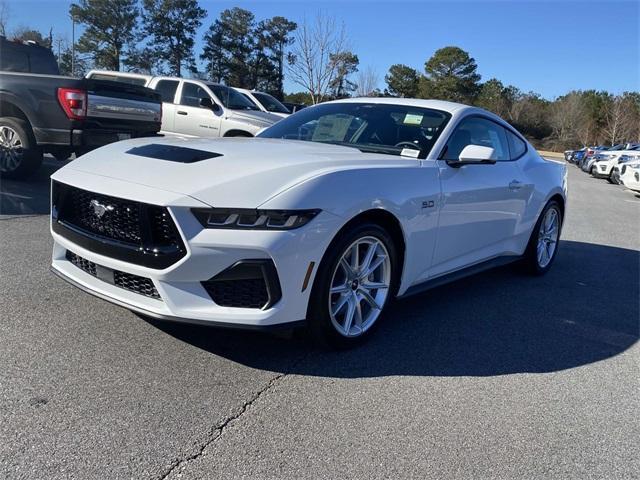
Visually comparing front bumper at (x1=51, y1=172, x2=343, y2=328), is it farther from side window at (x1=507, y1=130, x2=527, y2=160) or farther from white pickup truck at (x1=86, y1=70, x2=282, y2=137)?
white pickup truck at (x1=86, y1=70, x2=282, y2=137)

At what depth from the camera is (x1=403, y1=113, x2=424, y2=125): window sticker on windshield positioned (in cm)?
442

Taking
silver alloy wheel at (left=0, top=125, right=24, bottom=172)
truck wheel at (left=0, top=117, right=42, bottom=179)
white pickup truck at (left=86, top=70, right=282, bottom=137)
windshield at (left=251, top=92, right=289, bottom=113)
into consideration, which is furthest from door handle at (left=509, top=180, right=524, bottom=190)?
windshield at (left=251, top=92, right=289, bottom=113)

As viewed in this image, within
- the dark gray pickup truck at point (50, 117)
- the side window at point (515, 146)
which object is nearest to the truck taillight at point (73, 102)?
the dark gray pickup truck at point (50, 117)

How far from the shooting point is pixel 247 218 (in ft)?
9.52

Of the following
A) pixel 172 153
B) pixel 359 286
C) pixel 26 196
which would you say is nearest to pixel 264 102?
pixel 26 196

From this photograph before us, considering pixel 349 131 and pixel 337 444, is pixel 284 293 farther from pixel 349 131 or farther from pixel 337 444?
pixel 349 131

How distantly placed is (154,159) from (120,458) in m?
1.70

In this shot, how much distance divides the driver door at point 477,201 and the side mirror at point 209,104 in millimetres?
7930

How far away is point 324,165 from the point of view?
3318 millimetres

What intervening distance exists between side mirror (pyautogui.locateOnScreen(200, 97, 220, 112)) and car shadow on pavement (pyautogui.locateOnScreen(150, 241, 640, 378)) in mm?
7908

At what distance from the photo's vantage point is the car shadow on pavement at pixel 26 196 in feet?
22.1

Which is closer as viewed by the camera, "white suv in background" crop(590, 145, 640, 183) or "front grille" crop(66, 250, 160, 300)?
"front grille" crop(66, 250, 160, 300)

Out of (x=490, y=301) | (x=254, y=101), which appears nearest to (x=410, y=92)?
(x=254, y=101)

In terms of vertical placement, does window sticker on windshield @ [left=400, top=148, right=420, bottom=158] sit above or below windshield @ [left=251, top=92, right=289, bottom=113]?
below
